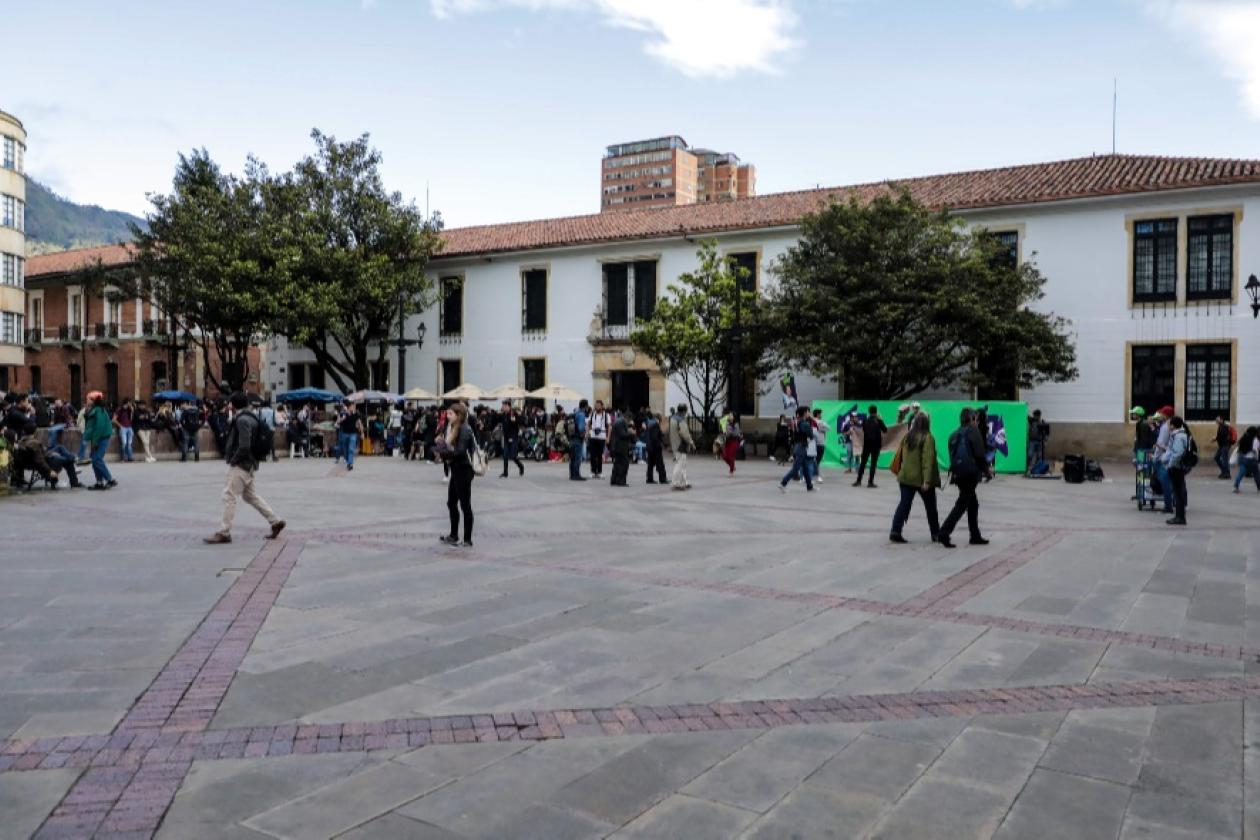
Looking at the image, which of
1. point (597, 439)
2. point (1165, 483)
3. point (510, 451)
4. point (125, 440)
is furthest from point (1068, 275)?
point (125, 440)

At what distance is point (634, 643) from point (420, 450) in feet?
66.9

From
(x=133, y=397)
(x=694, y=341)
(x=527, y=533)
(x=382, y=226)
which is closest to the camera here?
(x=527, y=533)

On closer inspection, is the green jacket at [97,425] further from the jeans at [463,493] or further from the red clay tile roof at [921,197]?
the red clay tile roof at [921,197]

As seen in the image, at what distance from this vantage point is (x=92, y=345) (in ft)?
148

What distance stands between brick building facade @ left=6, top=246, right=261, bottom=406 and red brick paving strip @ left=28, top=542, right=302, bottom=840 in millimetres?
38713

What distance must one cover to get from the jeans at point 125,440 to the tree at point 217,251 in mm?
8809

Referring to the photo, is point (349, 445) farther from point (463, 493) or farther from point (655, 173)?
point (655, 173)

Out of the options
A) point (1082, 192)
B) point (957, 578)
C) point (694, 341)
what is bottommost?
point (957, 578)

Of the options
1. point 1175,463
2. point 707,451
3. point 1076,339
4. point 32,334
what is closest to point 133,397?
point 32,334

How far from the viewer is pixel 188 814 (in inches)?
139

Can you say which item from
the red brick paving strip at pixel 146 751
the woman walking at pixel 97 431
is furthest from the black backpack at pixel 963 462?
the woman walking at pixel 97 431

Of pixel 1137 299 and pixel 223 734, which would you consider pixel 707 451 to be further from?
pixel 223 734

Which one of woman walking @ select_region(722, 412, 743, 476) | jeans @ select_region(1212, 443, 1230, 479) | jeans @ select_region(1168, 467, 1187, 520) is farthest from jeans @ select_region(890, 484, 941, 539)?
jeans @ select_region(1212, 443, 1230, 479)

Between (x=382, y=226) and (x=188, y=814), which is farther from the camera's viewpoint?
(x=382, y=226)
